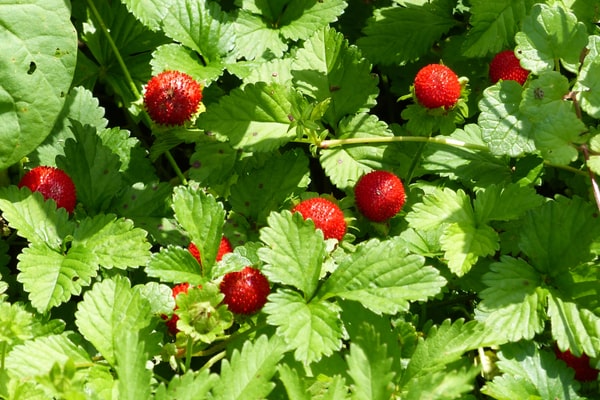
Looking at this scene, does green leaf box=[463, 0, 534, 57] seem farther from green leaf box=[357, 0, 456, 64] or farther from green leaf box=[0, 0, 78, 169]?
green leaf box=[0, 0, 78, 169]

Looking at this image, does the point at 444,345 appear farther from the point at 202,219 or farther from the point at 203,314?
the point at 202,219

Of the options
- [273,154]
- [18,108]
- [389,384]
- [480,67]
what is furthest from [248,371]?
[480,67]

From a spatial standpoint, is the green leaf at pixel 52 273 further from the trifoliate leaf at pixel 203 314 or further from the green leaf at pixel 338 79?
the green leaf at pixel 338 79

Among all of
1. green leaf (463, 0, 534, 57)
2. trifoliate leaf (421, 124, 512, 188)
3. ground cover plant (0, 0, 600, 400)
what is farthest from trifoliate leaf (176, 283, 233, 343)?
green leaf (463, 0, 534, 57)

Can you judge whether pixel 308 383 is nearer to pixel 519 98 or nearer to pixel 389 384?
pixel 389 384

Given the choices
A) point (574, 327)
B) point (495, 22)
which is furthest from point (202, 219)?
point (495, 22)

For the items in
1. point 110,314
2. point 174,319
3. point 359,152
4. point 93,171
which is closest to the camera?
point 110,314
